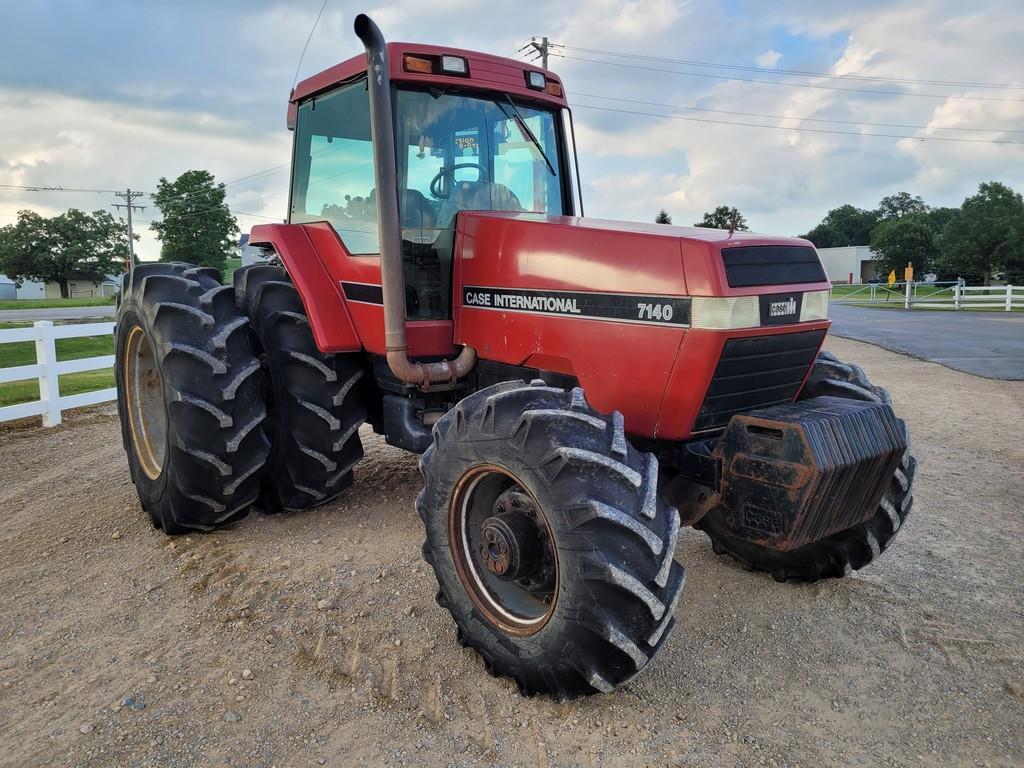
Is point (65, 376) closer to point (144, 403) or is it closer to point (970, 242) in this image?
point (144, 403)

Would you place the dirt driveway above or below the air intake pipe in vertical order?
below

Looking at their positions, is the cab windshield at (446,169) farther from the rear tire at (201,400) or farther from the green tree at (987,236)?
the green tree at (987,236)

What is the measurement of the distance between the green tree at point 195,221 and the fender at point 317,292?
47.6 meters

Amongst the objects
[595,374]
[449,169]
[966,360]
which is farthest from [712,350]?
[966,360]

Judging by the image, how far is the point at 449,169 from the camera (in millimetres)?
4086

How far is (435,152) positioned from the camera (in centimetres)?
405

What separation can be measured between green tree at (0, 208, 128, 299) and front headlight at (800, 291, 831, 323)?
7142 centimetres

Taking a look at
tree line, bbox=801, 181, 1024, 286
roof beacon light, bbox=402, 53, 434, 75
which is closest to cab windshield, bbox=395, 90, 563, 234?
roof beacon light, bbox=402, 53, 434, 75

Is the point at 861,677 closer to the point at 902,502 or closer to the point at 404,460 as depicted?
the point at 902,502

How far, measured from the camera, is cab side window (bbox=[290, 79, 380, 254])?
430 cm

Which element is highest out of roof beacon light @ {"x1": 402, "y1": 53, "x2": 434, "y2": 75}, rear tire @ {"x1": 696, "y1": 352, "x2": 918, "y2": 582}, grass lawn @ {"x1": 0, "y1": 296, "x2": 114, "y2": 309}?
roof beacon light @ {"x1": 402, "y1": 53, "x2": 434, "y2": 75}

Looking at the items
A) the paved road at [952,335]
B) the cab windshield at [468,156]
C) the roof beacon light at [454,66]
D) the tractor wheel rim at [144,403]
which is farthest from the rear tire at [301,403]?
the paved road at [952,335]

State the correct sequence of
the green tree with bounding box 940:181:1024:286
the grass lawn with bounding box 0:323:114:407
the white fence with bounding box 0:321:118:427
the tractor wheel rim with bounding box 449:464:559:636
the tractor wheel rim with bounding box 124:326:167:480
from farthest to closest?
1. the green tree with bounding box 940:181:1024:286
2. the grass lawn with bounding box 0:323:114:407
3. the white fence with bounding box 0:321:118:427
4. the tractor wheel rim with bounding box 124:326:167:480
5. the tractor wheel rim with bounding box 449:464:559:636

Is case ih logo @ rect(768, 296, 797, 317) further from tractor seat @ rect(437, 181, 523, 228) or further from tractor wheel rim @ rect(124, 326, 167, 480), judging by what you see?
tractor wheel rim @ rect(124, 326, 167, 480)
